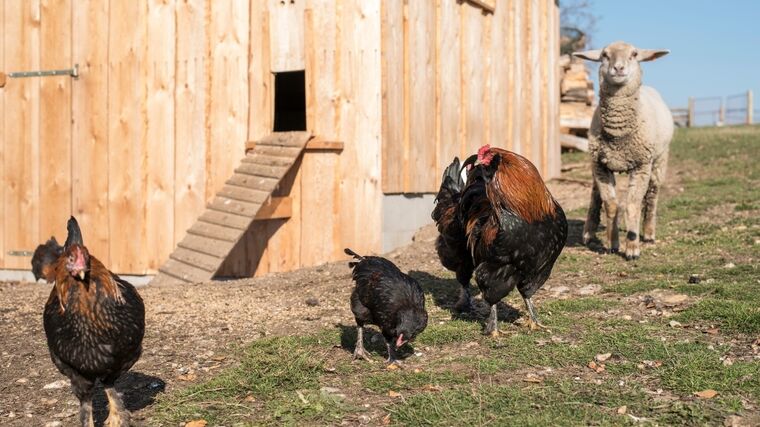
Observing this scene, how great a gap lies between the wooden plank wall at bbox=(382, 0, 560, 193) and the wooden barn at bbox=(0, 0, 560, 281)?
0.04m

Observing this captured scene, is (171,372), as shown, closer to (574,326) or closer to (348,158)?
(574,326)

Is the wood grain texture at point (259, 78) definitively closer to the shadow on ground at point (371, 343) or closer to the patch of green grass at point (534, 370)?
the patch of green grass at point (534, 370)

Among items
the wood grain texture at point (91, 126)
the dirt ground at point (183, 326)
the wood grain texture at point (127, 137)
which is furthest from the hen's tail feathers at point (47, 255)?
the wood grain texture at point (91, 126)

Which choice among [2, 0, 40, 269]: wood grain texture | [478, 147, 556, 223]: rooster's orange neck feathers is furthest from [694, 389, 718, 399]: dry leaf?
[2, 0, 40, 269]: wood grain texture

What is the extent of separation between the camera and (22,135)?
1290cm

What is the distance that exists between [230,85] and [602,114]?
545 cm

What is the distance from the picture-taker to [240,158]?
458 inches

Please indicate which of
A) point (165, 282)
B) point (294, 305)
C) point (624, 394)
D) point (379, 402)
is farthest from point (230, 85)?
point (624, 394)

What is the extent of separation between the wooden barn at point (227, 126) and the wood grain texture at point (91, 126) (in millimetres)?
23

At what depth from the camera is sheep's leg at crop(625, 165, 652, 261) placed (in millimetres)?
9430

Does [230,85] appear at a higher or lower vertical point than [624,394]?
higher

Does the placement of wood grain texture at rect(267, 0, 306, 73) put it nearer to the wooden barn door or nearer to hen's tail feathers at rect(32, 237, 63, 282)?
the wooden barn door

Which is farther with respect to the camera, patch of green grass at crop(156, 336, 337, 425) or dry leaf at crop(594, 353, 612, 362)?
dry leaf at crop(594, 353, 612, 362)

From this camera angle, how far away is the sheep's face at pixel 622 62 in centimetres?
924
